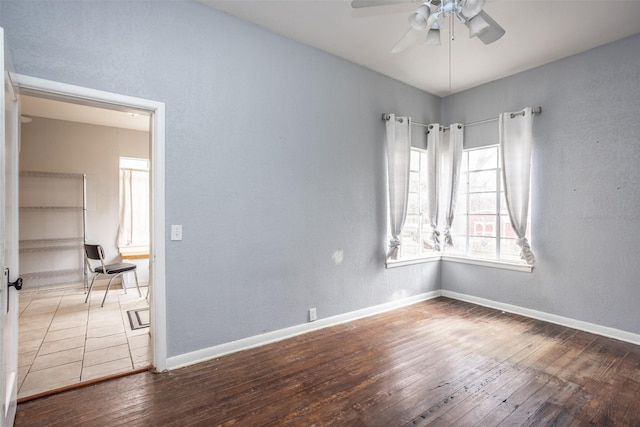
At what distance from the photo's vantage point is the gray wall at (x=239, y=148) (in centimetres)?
220

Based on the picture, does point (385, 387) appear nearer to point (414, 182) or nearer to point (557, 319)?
point (557, 319)

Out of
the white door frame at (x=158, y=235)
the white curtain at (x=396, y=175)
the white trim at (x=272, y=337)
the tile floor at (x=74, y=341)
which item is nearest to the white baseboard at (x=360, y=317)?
the white trim at (x=272, y=337)

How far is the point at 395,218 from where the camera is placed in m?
3.84

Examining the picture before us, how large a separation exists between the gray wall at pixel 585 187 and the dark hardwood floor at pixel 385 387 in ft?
1.56

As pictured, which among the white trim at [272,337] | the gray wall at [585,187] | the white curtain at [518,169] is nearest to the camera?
the white trim at [272,337]

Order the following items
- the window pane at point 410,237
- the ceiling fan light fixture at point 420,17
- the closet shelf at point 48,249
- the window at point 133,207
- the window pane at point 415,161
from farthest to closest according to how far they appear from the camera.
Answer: the window at point 133,207, the closet shelf at point 48,249, the window pane at point 415,161, the window pane at point 410,237, the ceiling fan light fixture at point 420,17

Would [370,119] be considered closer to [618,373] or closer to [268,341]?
[268,341]

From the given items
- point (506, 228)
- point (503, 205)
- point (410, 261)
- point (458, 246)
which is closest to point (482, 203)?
point (503, 205)

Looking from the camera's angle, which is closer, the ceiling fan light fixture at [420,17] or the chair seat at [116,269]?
the ceiling fan light fixture at [420,17]

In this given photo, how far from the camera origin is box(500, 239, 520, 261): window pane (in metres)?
3.86

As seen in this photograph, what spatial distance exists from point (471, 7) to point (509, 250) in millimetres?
3020

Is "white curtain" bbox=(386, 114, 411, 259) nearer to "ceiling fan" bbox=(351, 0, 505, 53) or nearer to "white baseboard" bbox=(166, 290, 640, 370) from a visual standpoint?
"white baseboard" bbox=(166, 290, 640, 370)

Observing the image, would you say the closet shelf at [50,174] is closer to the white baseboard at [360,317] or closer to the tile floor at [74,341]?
the tile floor at [74,341]

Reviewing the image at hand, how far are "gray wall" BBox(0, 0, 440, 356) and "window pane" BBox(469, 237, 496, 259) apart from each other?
1.51 m
